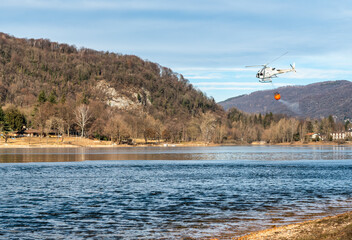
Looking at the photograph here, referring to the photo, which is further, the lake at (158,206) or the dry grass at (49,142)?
the dry grass at (49,142)

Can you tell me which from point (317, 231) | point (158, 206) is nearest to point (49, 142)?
point (158, 206)

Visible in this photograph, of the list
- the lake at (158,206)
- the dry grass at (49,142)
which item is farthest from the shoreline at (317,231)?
the dry grass at (49,142)

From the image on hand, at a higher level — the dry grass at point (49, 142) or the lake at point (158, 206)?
the dry grass at point (49, 142)

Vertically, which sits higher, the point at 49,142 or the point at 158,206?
the point at 49,142

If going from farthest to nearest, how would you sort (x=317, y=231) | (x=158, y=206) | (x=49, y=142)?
1. (x=49, y=142)
2. (x=158, y=206)
3. (x=317, y=231)

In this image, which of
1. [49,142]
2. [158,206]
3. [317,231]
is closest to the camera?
[317,231]

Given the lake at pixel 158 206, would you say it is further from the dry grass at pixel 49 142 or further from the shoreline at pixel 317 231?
the dry grass at pixel 49 142

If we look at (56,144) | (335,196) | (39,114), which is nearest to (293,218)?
(335,196)

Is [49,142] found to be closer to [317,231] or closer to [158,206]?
[158,206]

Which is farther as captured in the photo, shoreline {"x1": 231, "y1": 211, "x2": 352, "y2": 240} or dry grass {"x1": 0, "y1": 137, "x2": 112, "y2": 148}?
dry grass {"x1": 0, "y1": 137, "x2": 112, "y2": 148}

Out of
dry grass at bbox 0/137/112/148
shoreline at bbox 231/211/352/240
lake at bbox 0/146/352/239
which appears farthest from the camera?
dry grass at bbox 0/137/112/148

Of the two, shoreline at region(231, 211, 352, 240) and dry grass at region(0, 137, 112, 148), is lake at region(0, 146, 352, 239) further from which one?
dry grass at region(0, 137, 112, 148)

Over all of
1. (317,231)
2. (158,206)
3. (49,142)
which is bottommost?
(158,206)

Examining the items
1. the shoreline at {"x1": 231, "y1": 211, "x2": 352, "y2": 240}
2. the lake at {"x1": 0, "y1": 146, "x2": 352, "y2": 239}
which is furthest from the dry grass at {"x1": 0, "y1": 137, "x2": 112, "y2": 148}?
the shoreline at {"x1": 231, "y1": 211, "x2": 352, "y2": 240}
